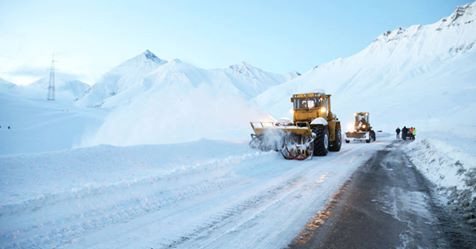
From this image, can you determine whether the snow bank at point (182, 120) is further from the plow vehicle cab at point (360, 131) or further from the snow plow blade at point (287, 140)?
the plow vehicle cab at point (360, 131)

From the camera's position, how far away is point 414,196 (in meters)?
6.54

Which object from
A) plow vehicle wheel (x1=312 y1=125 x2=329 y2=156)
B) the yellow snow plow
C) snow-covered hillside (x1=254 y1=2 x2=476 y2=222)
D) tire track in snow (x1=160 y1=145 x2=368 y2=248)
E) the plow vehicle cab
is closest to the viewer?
tire track in snow (x1=160 y1=145 x2=368 y2=248)

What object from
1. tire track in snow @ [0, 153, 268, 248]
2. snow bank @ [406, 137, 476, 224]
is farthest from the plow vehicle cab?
tire track in snow @ [0, 153, 268, 248]

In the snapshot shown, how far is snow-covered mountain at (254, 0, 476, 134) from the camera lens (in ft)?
250

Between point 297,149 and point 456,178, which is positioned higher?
point 297,149

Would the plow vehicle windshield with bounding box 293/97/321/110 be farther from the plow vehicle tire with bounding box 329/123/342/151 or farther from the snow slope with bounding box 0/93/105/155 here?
the snow slope with bounding box 0/93/105/155

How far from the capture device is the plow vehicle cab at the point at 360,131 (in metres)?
27.0

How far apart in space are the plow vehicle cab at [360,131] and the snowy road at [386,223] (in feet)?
67.1

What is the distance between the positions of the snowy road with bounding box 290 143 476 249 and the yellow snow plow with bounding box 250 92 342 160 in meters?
5.22

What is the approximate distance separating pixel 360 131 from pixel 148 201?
2487 centimetres

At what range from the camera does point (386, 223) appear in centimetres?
480

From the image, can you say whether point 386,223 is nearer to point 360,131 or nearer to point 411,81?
point 360,131

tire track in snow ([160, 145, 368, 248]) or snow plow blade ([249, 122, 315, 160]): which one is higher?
snow plow blade ([249, 122, 315, 160])

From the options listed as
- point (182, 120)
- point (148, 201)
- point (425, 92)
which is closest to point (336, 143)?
point (182, 120)
